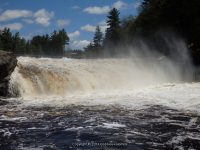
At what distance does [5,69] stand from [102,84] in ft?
23.4

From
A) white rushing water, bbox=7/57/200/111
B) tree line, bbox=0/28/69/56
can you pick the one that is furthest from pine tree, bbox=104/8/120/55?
white rushing water, bbox=7/57/200/111

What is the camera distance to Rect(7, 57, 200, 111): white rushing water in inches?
740

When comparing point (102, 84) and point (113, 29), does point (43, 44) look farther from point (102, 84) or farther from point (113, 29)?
point (102, 84)

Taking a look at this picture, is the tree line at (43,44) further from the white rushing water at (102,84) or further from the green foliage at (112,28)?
the white rushing water at (102,84)

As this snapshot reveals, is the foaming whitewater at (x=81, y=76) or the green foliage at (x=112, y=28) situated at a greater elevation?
the green foliage at (x=112, y=28)

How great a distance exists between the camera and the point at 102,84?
26.5 metres

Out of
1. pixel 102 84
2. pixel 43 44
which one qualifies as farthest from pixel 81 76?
pixel 43 44

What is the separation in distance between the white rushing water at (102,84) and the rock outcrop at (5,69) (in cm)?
37

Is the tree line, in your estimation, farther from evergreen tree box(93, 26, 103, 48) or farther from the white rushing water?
the white rushing water

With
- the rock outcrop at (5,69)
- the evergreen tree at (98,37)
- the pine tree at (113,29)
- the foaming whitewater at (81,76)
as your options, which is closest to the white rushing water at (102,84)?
the foaming whitewater at (81,76)

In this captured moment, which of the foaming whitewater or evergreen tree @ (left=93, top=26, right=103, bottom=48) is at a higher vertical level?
evergreen tree @ (left=93, top=26, right=103, bottom=48)

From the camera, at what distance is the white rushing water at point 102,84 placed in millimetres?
18797

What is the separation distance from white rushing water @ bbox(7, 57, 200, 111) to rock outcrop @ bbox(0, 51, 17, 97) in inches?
14.4

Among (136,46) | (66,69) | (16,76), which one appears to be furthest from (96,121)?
(136,46)
